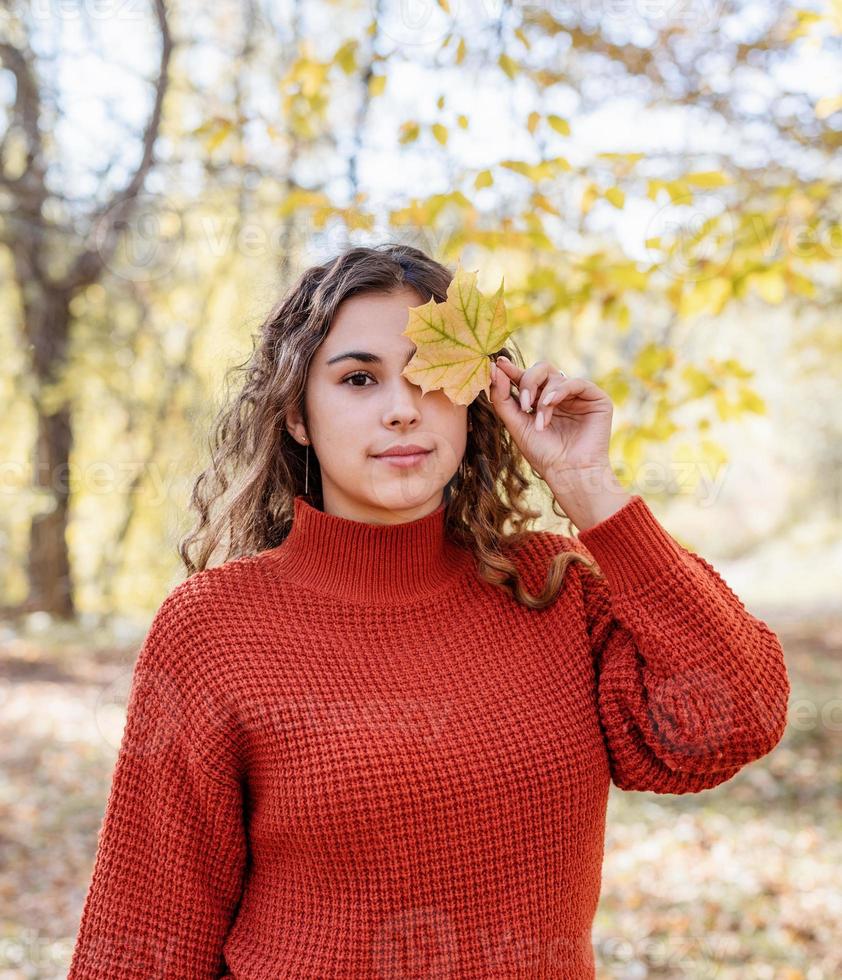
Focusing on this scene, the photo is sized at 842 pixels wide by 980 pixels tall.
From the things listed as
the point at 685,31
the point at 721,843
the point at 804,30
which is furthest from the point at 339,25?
the point at 721,843

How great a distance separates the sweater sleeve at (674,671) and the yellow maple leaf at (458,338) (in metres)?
0.33

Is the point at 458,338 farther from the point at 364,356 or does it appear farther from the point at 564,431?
the point at 564,431

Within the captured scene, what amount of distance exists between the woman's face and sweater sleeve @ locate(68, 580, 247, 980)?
1.30 ft

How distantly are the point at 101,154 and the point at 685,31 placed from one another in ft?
13.7

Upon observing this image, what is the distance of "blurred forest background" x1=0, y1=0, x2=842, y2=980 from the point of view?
2.74 meters

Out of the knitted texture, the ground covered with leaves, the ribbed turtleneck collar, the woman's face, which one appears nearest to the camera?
the knitted texture

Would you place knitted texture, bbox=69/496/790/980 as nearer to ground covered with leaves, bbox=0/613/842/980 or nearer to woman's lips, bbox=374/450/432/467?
woman's lips, bbox=374/450/432/467

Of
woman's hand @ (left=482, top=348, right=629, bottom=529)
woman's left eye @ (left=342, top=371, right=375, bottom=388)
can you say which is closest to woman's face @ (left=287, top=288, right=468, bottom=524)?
woman's left eye @ (left=342, top=371, right=375, bottom=388)

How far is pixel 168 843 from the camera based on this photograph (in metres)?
1.53

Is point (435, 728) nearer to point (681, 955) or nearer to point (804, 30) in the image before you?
point (804, 30)

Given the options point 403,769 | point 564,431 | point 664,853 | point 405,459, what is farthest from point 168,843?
point 664,853

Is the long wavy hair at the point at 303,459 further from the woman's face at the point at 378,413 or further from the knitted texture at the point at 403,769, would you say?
the knitted texture at the point at 403,769

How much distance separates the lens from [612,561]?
1.61 m

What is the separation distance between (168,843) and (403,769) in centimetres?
39
